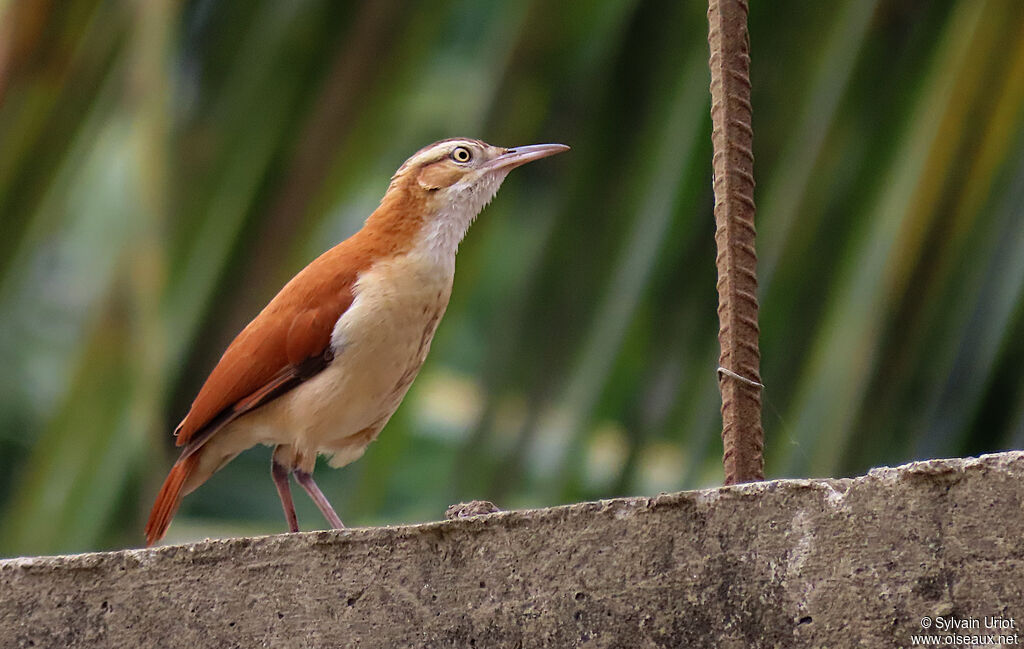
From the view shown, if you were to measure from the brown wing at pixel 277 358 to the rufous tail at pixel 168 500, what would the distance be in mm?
57

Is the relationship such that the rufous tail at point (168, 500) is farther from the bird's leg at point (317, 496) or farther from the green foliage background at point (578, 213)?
the bird's leg at point (317, 496)

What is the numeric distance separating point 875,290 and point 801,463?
48 cm

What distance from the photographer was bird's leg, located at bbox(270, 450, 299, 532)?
326cm

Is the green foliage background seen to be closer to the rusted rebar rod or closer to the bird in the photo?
the bird

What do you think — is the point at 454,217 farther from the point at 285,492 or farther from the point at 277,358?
the point at 285,492

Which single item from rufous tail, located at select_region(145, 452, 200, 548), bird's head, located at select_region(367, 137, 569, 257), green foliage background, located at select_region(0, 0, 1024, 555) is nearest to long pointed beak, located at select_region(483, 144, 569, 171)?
bird's head, located at select_region(367, 137, 569, 257)

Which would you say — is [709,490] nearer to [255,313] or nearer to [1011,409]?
[1011,409]

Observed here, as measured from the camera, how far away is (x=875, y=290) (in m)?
3.19

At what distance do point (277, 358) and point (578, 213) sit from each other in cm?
90

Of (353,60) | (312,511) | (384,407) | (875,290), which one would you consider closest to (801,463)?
(875,290)

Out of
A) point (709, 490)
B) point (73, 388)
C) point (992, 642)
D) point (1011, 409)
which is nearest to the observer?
point (992, 642)

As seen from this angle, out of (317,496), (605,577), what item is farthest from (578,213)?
(605,577)

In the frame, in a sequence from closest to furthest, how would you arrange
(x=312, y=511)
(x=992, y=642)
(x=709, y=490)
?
(x=992, y=642) < (x=709, y=490) < (x=312, y=511)

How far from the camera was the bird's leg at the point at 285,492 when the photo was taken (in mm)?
3260
